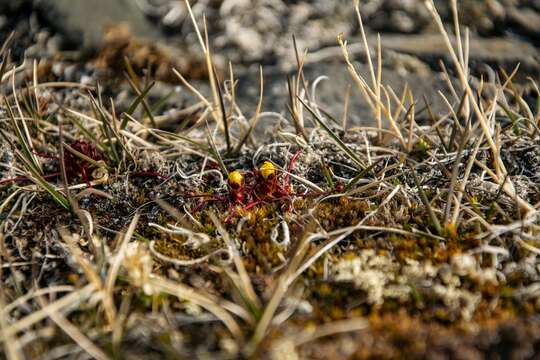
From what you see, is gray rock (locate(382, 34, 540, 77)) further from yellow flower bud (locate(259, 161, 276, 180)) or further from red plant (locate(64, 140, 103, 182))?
red plant (locate(64, 140, 103, 182))

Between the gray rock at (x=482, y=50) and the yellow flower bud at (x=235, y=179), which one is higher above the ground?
the yellow flower bud at (x=235, y=179)

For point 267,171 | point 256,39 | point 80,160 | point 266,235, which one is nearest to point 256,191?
point 267,171

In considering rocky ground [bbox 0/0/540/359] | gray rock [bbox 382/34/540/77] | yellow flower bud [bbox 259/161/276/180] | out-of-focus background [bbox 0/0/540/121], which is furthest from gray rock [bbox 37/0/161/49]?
yellow flower bud [bbox 259/161/276/180]

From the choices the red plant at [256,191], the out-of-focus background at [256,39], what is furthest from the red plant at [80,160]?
the out-of-focus background at [256,39]

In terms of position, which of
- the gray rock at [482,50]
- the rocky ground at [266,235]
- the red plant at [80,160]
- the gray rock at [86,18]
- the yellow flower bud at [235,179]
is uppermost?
the gray rock at [86,18]

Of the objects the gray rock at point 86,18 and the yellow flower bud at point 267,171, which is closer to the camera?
the yellow flower bud at point 267,171

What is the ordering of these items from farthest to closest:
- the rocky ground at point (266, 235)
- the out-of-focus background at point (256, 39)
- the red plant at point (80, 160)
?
the out-of-focus background at point (256, 39) < the red plant at point (80, 160) < the rocky ground at point (266, 235)

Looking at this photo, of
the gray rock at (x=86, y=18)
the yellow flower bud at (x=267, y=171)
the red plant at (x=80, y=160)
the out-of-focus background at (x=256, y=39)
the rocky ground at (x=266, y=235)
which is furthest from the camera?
the gray rock at (x=86, y=18)

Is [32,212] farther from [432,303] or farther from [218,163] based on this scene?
[432,303]

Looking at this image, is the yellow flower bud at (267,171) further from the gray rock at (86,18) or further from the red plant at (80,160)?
the gray rock at (86,18)
